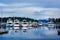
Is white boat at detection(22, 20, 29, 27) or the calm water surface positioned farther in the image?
white boat at detection(22, 20, 29, 27)

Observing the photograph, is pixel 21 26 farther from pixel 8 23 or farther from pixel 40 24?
pixel 40 24

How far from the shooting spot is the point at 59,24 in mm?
42625

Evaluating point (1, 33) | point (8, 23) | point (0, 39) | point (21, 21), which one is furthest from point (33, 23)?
point (0, 39)

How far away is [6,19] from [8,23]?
246cm

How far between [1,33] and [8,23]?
426 inches

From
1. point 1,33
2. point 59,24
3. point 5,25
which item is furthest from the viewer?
point 59,24

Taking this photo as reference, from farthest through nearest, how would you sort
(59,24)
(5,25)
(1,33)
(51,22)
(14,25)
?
(59,24) < (51,22) < (5,25) < (14,25) < (1,33)

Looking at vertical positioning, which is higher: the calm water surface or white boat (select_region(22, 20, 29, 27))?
white boat (select_region(22, 20, 29, 27))

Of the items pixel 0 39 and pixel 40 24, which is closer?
pixel 0 39

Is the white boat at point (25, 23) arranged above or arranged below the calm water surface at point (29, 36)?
above

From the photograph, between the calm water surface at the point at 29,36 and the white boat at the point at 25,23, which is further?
the white boat at the point at 25,23

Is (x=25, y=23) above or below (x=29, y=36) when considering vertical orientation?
above

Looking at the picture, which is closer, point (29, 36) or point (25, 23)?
point (29, 36)

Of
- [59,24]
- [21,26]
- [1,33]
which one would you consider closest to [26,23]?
[21,26]
